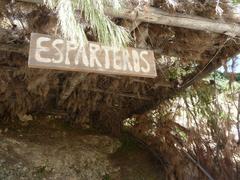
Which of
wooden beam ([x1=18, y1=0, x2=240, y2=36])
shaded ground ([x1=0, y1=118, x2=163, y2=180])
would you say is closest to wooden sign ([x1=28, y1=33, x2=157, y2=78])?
wooden beam ([x1=18, y1=0, x2=240, y2=36])

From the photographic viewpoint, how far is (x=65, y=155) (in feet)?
11.6

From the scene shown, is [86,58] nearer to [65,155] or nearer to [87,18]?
[87,18]

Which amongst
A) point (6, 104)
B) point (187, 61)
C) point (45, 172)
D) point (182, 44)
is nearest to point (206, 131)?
point (187, 61)

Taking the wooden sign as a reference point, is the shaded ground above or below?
below

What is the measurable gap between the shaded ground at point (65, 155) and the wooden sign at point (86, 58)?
68.5 inches

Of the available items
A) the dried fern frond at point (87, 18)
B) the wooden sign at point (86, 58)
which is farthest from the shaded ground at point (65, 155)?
the dried fern frond at point (87, 18)

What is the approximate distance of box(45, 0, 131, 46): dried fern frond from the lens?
1.63 m

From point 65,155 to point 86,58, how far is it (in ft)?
6.24

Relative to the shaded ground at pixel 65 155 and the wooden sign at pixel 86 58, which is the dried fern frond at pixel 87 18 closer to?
the wooden sign at pixel 86 58

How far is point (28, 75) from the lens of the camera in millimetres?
2820

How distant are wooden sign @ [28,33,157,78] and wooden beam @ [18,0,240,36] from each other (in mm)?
219

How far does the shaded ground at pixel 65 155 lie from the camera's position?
3.33 meters

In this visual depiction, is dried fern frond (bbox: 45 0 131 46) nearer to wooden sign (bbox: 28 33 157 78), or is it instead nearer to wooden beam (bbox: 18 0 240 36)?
wooden sign (bbox: 28 33 157 78)

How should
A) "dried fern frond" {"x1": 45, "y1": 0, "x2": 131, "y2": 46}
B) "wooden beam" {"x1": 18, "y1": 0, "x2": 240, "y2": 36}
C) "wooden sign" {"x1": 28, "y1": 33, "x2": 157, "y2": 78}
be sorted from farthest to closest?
"wooden beam" {"x1": 18, "y1": 0, "x2": 240, "y2": 36}, "wooden sign" {"x1": 28, "y1": 33, "x2": 157, "y2": 78}, "dried fern frond" {"x1": 45, "y1": 0, "x2": 131, "y2": 46}
